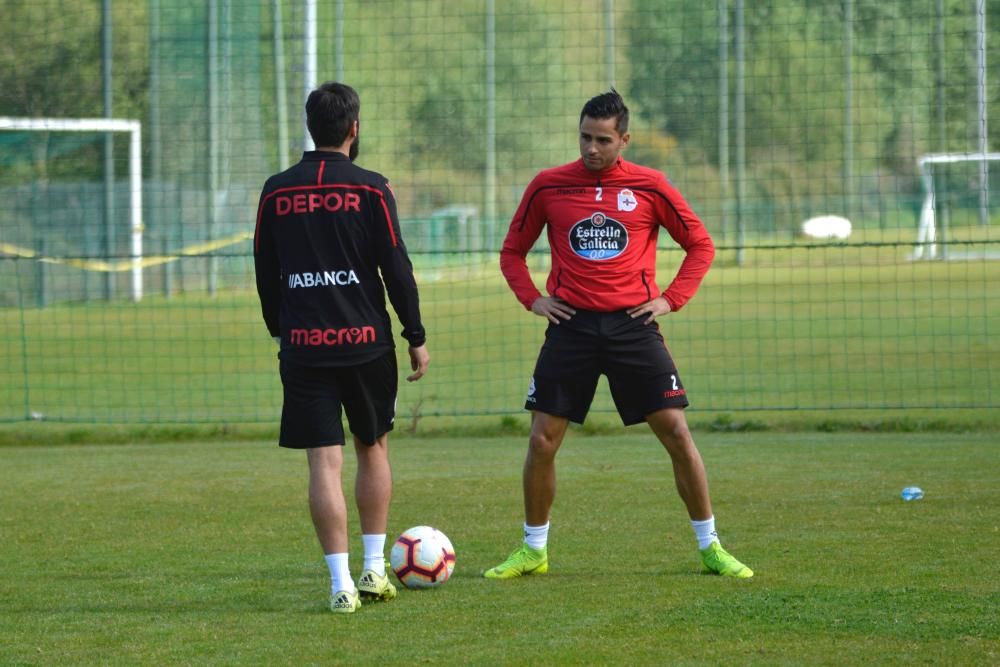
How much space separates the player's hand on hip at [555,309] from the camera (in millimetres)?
6594

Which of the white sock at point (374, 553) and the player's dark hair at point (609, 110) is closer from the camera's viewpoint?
the white sock at point (374, 553)

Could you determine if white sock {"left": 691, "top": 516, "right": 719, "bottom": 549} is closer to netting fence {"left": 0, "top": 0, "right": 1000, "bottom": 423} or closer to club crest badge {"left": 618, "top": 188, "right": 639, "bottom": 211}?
club crest badge {"left": 618, "top": 188, "right": 639, "bottom": 211}

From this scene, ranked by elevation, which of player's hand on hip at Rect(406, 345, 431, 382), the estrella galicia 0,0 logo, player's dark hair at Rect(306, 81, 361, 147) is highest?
player's dark hair at Rect(306, 81, 361, 147)

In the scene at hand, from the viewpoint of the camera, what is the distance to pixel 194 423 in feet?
41.4

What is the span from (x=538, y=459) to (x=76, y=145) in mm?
20249

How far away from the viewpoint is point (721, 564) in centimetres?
643

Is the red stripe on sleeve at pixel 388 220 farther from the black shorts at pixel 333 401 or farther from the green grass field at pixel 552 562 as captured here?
the green grass field at pixel 552 562

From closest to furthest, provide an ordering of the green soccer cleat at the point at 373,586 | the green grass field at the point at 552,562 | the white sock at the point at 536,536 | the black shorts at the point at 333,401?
1. the green grass field at the point at 552,562
2. the black shorts at the point at 333,401
3. the green soccer cleat at the point at 373,586
4. the white sock at the point at 536,536

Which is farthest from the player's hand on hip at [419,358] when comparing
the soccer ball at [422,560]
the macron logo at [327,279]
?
the soccer ball at [422,560]

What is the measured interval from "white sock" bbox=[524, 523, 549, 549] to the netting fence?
4.70 meters

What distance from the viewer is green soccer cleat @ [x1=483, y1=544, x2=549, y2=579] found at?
259 inches

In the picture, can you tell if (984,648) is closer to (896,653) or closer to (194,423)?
(896,653)

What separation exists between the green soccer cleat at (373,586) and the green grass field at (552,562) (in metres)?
0.07

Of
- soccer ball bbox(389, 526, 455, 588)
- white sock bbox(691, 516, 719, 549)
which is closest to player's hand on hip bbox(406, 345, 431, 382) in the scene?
soccer ball bbox(389, 526, 455, 588)
